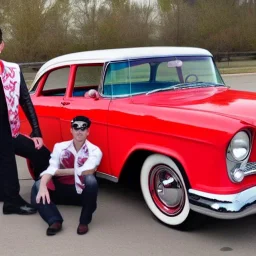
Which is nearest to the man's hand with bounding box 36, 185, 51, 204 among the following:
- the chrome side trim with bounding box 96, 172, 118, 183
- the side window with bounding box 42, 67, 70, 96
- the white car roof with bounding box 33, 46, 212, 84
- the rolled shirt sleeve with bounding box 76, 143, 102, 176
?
the rolled shirt sleeve with bounding box 76, 143, 102, 176

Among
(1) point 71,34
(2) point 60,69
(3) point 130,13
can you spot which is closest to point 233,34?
(3) point 130,13

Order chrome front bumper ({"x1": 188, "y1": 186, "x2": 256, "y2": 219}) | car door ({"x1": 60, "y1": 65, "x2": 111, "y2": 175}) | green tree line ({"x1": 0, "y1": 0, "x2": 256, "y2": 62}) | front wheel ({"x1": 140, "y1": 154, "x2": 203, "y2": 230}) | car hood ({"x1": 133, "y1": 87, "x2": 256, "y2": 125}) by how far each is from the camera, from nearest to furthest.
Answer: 1. chrome front bumper ({"x1": 188, "y1": 186, "x2": 256, "y2": 219})
2. car hood ({"x1": 133, "y1": 87, "x2": 256, "y2": 125})
3. front wheel ({"x1": 140, "y1": 154, "x2": 203, "y2": 230})
4. car door ({"x1": 60, "y1": 65, "x2": 111, "y2": 175})
5. green tree line ({"x1": 0, "y1": 0, "x2": 256, "y2": 62})

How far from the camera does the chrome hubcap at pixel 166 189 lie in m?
3.74

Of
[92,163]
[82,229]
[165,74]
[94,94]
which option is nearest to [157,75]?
[165,74]

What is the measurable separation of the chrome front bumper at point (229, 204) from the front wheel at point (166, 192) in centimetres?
29

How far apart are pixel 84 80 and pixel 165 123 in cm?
165

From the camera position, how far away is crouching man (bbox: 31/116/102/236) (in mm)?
3848

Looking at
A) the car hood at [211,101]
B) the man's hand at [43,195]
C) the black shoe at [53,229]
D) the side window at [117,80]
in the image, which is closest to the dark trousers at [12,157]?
the man's hand at [43,195]

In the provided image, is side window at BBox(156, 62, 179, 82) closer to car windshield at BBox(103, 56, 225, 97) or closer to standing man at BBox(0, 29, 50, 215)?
car windshield at BBox(103, 56, 225, 97)

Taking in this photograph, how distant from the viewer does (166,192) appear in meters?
3.85

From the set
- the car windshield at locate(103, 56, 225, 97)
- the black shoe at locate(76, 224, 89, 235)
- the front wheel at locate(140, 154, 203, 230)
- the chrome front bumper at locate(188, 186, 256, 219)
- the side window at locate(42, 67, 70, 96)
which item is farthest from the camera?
the side window at locate(42, 67, 70, 96)

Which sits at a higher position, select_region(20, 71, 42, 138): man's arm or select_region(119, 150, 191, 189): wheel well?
select_region(20, 71, 42, 138): man's arm

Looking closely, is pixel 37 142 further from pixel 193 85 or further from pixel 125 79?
pixel 193 85

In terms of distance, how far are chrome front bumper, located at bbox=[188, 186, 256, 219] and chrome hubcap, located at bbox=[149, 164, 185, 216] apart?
0.38m
